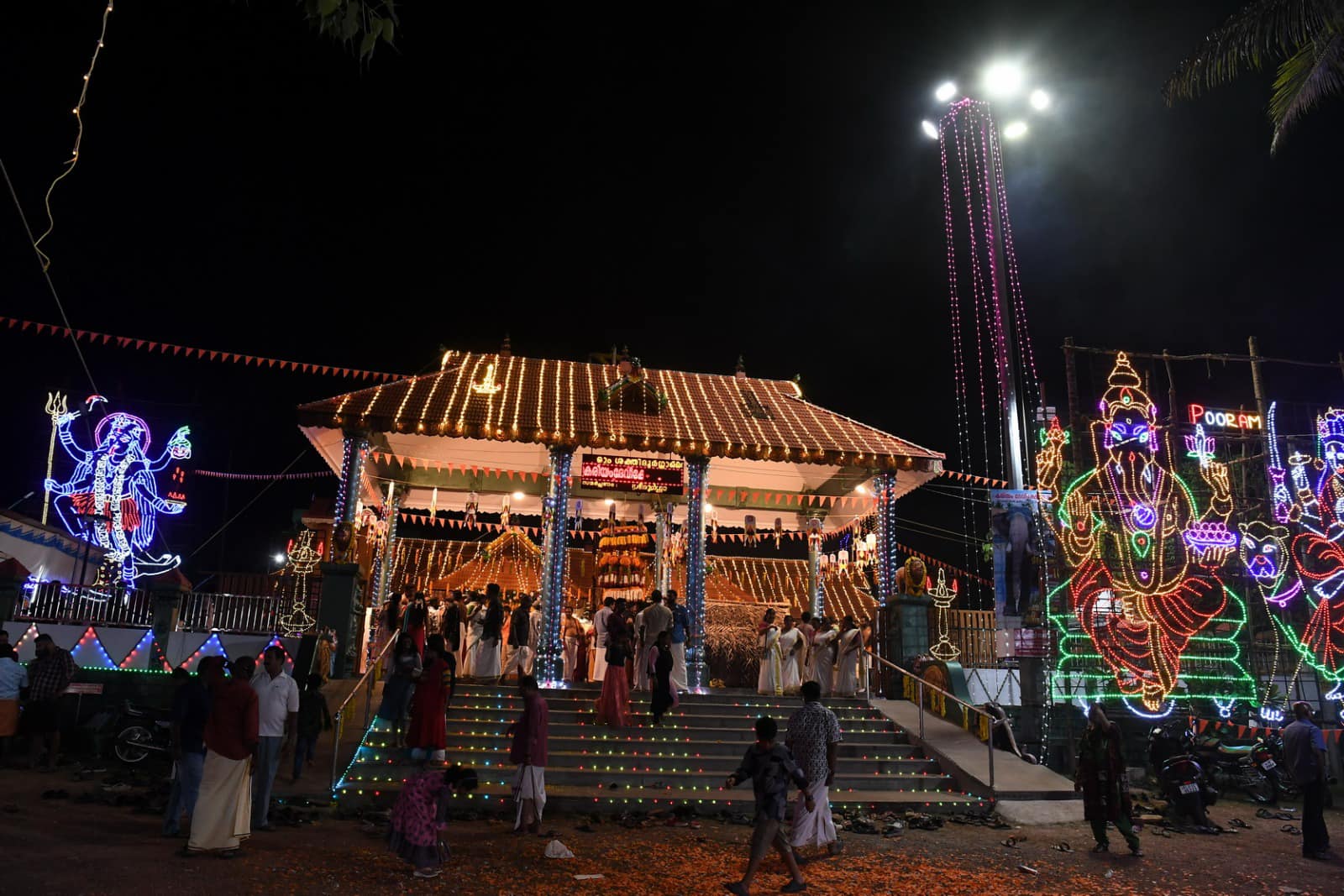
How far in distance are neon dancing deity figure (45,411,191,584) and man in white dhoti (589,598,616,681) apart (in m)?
13.7

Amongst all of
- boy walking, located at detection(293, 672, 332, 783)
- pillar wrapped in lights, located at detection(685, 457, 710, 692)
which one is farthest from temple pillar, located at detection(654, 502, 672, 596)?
boy walking, located at detection(293, 672, 332, 783)

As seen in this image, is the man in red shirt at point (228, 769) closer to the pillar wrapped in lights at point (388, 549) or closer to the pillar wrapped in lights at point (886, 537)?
the pillar wrapped in lights at point (886, 537)

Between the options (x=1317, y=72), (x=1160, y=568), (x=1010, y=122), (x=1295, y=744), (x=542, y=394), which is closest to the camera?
(x=1295, y=744)

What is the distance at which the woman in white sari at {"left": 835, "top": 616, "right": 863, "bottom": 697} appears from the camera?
14.9m

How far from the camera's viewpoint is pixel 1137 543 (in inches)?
985

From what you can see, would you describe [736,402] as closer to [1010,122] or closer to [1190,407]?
[1010,122]

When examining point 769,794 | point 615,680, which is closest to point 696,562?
point 615,680

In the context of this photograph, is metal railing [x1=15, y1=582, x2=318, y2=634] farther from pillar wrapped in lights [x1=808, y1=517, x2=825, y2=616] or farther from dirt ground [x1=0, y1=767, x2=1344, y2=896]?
pillar wrapped in lights [x1=808, y1=517, x2=825, y2=616]

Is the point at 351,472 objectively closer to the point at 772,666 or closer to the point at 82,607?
the point at 82,607

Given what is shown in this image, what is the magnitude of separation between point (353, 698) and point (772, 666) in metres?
7.01

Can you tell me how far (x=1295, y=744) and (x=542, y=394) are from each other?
537 inches

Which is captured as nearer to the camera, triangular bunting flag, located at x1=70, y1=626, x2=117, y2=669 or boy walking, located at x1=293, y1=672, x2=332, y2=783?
boy walking, located at x1=293, y1=672, x2=332, y2=783

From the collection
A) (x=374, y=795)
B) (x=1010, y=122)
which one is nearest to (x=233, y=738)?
(x=374, y=795)

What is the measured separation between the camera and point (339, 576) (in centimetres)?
1492
